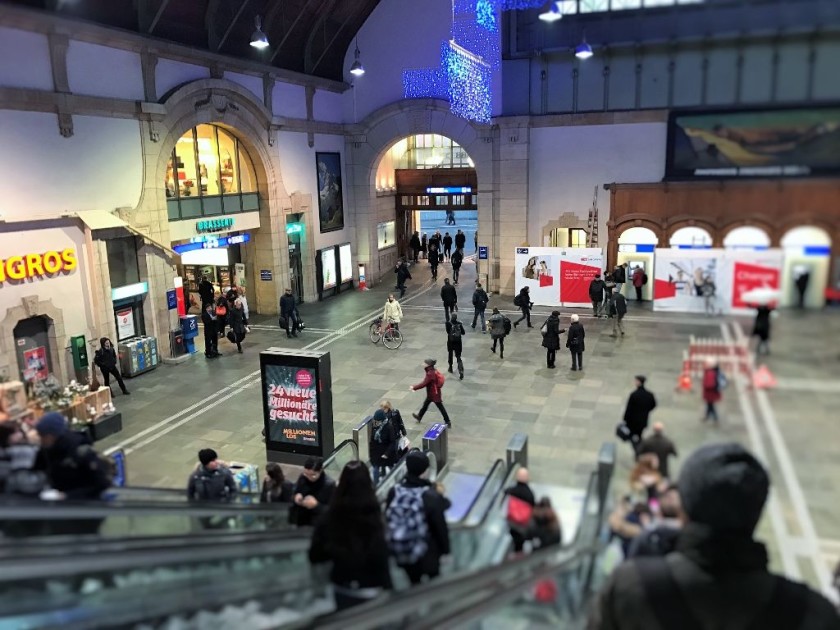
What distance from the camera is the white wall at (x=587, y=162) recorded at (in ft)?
9.16

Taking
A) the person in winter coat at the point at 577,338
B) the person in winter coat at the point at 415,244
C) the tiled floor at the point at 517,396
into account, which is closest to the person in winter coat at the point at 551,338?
the tiled floor at the point at 517,396

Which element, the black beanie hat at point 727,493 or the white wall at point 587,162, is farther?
the white wall at point 587,162

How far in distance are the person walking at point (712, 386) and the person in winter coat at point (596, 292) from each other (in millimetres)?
812

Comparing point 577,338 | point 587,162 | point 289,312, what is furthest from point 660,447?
point 289,312

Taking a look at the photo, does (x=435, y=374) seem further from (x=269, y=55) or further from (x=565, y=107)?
(x=269, y=55)

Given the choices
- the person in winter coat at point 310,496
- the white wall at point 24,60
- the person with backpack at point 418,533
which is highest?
the white wall at point 24,60

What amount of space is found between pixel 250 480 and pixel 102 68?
10.3m

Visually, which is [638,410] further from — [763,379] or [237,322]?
[237,322]

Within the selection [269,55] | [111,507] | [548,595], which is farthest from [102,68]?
[548,595]

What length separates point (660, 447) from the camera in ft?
8.37

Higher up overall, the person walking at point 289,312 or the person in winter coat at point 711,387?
the person in winter coat at point 711,387

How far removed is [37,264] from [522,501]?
39.2ft

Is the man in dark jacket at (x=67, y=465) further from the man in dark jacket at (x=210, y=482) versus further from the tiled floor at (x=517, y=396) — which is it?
the tiled floor at (x=517, y=396)

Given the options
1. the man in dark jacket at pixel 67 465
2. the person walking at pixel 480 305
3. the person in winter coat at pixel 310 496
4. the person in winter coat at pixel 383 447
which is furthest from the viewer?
the person walking at pixel 480 305
